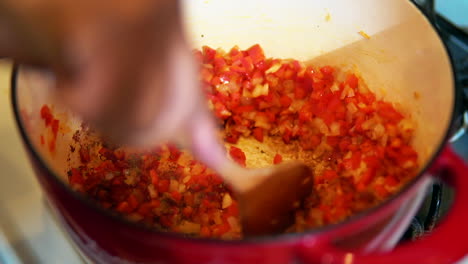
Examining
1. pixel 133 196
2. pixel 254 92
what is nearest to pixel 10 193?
pixel 133 196

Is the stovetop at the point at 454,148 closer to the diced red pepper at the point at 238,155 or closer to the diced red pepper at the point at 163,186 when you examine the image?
the diced red pepper at the point at 238,155

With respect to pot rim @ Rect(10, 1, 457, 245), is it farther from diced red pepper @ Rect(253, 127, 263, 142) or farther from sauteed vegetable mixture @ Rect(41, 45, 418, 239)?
diced red pepper @ Rect(253, 127, 263, 142)

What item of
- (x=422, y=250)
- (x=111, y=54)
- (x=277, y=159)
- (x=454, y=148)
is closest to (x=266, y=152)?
(x=277, y=159)

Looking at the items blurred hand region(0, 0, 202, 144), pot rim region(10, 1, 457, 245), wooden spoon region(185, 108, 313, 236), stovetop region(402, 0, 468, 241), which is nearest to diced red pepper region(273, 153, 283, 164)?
wooden spoon region(185, 108, 313, 236)

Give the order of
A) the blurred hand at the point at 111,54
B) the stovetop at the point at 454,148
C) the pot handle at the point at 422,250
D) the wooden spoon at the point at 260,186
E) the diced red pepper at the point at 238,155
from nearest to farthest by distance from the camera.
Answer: the blurred hand at the point at 111,54
the pot handle at the point at 422,250
the wooden spoon at the point at 260,186
the stovetop at the point at 454,148
the diced red pepper at the point at 238,155

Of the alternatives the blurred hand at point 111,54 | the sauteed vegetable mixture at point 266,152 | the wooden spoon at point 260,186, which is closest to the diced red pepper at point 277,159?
the sauteed vegetable mixture at point 266,152

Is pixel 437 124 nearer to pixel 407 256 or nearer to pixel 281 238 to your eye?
pixel 407 256

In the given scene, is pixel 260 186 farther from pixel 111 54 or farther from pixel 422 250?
pixel 111 54
